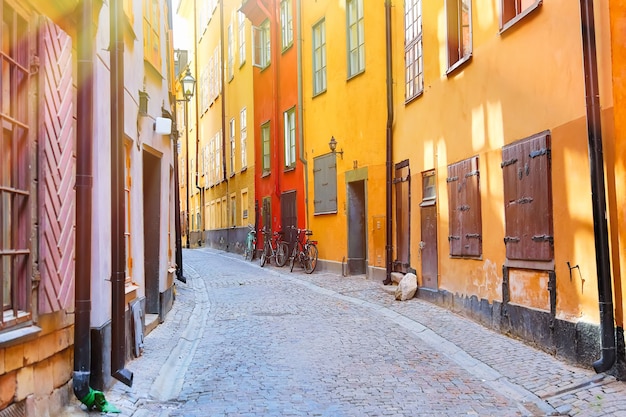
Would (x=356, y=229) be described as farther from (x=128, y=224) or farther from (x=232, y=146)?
(x=232, y=146)

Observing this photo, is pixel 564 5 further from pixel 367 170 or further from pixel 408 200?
pixel 367 170

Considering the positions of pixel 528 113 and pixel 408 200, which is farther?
pixel 408 200

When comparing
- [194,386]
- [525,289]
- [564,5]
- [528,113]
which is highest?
[564,5]

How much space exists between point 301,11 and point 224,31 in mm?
11123

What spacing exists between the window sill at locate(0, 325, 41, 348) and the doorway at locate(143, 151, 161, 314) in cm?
521

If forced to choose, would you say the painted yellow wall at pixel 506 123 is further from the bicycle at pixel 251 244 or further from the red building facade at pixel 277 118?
the bicycle at pixel 251 244

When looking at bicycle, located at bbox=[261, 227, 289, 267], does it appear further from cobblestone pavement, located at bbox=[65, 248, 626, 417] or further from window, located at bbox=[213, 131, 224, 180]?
window, located at bbox=[213, 131, 224, 180]

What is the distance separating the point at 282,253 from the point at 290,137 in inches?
144

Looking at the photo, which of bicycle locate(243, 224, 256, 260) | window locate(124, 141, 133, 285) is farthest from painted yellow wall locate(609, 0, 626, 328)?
bicycle locate(243, 224, 256, 260)

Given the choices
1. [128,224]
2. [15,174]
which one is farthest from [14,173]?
[128,224]

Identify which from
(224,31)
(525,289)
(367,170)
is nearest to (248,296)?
(367,170)

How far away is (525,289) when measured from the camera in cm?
777

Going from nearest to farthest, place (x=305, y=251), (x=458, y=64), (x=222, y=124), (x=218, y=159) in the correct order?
1. (x=458, y=64)
2. (x=305, y=251)
3. (x=222, y=124)
4. (x=218, y=159)

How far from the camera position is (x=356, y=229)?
15.8 m
